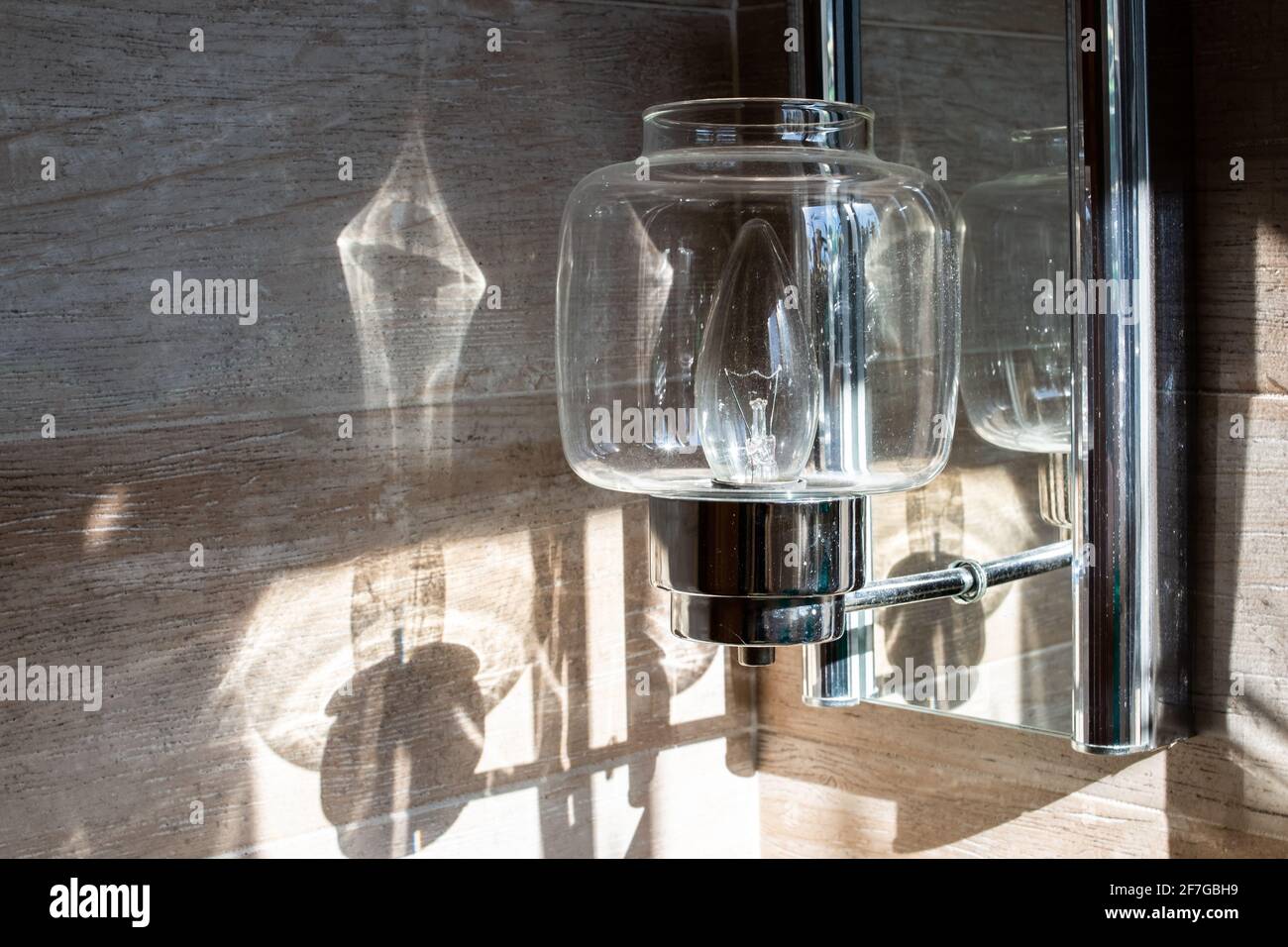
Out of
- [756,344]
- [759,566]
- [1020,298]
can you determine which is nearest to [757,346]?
[756,344]

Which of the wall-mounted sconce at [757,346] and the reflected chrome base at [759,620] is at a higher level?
the wall-mounted sconce at [757,346]

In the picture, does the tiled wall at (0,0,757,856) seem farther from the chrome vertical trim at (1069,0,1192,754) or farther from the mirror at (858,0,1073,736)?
the chrome vertical trim at (1069,0,1192,754)

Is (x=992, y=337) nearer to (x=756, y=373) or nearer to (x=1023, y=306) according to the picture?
(x=1023, y=306)

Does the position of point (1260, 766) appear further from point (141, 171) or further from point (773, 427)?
point (141, 171)

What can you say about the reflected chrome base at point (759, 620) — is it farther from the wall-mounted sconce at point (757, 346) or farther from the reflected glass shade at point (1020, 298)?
the reflected glass shade at point (1020, 298)

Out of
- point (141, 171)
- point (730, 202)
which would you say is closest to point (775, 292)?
point (730, 202)

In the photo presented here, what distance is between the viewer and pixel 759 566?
65 centimetres

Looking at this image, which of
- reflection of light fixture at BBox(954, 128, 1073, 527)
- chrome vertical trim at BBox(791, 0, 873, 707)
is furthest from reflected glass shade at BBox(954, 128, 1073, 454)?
chrome vertical trim at BBox(791, 0, 873, 707)

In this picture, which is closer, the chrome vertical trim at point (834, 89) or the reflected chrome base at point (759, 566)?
the reflected chrome base at point (759, 566)

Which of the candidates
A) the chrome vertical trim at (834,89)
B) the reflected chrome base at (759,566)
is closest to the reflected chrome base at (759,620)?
the reflected chrome base at (759,566)

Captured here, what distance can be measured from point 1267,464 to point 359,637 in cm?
54

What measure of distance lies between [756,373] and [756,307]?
35 mm

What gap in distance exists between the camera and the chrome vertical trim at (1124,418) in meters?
0.71

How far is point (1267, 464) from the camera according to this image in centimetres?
73
